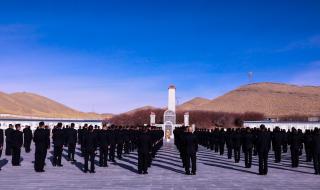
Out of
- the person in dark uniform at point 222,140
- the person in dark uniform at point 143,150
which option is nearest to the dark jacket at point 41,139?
the person in dark uniform at point 143,150

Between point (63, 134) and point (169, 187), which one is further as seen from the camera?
point (63, 134)

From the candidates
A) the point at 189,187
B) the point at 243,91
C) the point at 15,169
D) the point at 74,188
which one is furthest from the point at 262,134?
the point at 243,91

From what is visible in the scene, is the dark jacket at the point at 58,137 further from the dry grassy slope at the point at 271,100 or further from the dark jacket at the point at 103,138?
the dry grassy slope at the point at 271,100

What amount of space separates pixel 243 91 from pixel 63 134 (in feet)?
521

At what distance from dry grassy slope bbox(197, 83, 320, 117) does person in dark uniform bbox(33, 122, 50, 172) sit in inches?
4807

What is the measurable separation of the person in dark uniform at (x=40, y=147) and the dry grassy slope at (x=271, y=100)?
122099 millimetres

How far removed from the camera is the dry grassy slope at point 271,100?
13775 cm

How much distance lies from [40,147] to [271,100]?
14383cm

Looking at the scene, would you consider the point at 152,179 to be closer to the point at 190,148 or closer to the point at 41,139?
the point at 190,148

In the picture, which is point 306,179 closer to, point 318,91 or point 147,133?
point 147,133

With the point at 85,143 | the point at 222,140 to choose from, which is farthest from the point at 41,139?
the point at 222,140

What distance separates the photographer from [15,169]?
16891 millimetres

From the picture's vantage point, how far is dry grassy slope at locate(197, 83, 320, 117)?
452 ft

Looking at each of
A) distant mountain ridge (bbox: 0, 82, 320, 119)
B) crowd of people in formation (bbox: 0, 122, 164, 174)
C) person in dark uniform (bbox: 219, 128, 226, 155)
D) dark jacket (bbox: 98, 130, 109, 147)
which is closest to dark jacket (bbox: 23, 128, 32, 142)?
crowd of people in formation (bbox: 0, 122, 164, 174)
